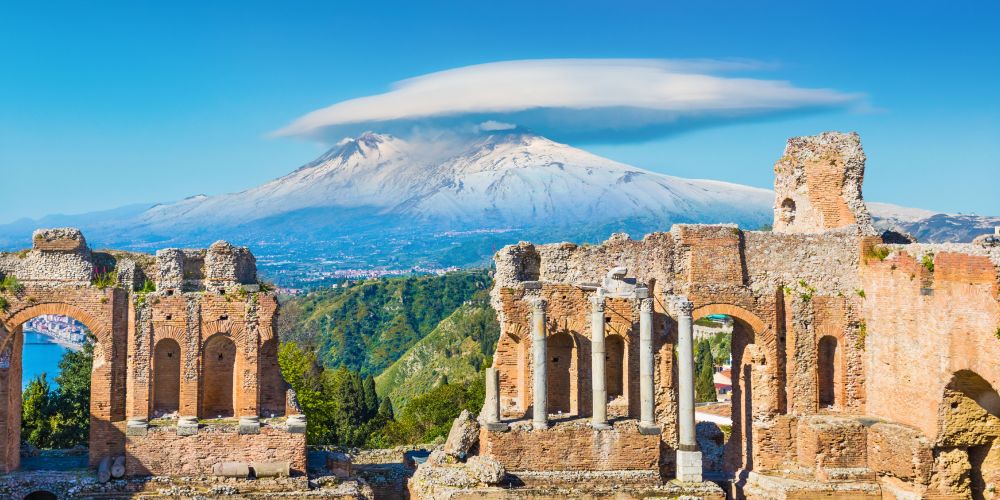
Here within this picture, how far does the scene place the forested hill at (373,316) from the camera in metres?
102

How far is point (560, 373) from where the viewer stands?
91.5 ft

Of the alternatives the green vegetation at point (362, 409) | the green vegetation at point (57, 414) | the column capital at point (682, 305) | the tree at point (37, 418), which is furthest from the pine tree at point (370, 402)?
the column capital at point (682, 305)

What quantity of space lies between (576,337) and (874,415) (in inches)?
306

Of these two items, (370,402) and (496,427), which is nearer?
(496,427)

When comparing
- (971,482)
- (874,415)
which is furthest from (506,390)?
(971,482)

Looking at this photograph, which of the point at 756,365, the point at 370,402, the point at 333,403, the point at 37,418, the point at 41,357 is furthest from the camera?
the point at 41,357

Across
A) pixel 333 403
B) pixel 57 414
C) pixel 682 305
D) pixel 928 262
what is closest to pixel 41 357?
pixel 333 403

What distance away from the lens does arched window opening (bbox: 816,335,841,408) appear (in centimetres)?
2802

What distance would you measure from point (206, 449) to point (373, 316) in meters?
87.7

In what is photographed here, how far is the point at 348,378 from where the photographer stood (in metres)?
52.7

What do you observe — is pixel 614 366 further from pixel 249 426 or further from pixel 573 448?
pixel 249 426

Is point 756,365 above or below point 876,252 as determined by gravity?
below

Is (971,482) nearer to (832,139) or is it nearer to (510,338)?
(832,139)

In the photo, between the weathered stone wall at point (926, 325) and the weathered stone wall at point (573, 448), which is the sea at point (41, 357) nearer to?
the weathered stone wall at point (573, 448)
